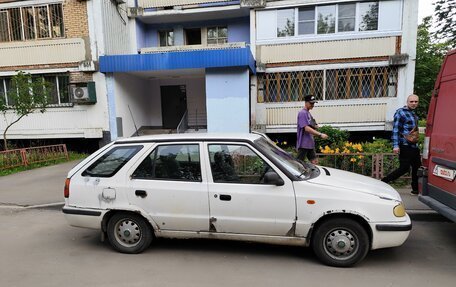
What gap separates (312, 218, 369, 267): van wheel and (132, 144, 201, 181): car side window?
1553 mm

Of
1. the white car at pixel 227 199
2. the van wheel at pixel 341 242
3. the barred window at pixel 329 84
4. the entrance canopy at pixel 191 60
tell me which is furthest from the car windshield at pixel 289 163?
the barred window at pixel 329 84

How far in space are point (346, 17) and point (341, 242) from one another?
10.9 m

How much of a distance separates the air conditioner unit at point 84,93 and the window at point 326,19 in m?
9.21

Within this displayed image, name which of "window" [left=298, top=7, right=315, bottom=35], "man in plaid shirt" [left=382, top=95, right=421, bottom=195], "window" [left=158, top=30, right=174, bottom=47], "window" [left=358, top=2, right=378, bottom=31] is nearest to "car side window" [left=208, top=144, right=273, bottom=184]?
"man in plaid shirt" [left=382, top=95, right=421, bottom=195]

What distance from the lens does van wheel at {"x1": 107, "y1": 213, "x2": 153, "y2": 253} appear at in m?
3.62

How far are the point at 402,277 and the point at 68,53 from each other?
1291 centimetres

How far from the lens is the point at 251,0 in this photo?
39.4 feet

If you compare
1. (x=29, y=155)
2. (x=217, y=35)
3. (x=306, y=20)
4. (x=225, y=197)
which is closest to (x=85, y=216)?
(x=225, y=197)

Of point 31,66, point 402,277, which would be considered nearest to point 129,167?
point 402,277

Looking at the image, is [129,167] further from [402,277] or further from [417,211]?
[417,211]

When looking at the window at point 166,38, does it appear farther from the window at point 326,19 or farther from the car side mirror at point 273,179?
the car side mirror at point 273,179

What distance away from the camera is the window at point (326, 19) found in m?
11.7

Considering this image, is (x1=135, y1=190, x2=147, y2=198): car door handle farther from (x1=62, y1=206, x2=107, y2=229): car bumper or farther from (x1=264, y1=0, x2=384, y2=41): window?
(x1=264, y1=0, x2=384, y2=41): window

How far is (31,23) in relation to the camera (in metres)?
12.1
